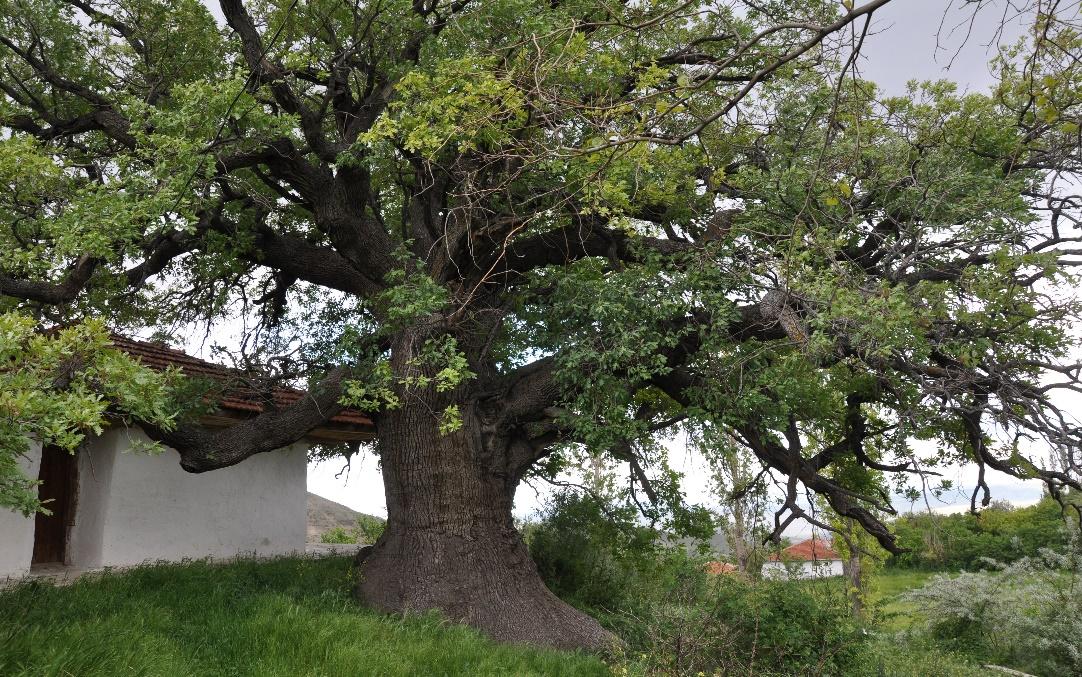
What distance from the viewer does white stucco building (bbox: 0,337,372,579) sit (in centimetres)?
1188

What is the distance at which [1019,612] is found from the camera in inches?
520

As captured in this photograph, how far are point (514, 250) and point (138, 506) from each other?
741 centimetres

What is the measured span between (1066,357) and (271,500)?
501 inches

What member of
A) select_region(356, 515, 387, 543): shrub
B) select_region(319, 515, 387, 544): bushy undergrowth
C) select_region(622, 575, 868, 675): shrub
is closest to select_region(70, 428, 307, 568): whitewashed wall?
select_region(356, 515, 387, 543): shrub

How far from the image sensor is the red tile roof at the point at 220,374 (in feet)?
38.0

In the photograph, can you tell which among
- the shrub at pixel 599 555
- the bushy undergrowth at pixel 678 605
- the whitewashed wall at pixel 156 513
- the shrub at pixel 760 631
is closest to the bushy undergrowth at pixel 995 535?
the shrub at pixel 599 555

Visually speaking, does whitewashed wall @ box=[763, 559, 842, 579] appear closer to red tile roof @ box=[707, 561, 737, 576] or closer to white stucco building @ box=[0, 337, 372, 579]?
red tile roof @ box=[707, 561, 737, 576]

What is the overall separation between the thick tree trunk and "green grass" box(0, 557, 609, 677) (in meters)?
0.55

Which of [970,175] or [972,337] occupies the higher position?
[970,175]

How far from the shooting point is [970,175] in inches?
336

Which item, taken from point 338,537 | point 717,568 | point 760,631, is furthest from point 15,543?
point 717,568

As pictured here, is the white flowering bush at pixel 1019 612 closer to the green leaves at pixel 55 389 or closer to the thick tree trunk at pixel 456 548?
the thick tree trunk at pixel 456 548

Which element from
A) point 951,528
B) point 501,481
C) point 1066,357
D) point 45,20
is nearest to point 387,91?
point 45,20

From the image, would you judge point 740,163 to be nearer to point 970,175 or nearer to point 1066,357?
point 970,175
